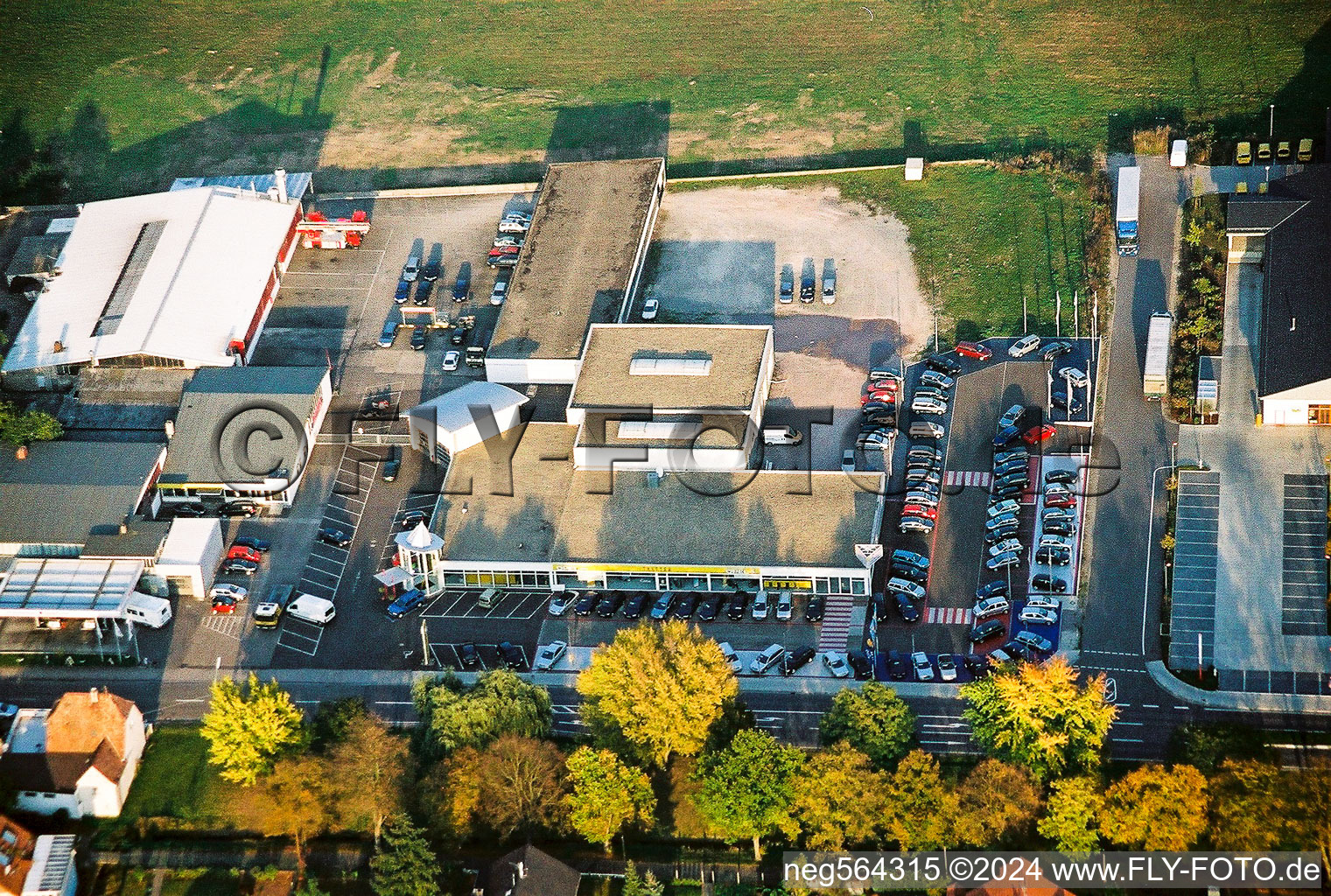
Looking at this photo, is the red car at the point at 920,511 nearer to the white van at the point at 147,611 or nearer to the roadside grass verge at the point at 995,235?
the roadside grass verge at the point at 995,235

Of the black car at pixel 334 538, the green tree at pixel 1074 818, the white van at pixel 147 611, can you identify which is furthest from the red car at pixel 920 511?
the white van at pixel 147 611

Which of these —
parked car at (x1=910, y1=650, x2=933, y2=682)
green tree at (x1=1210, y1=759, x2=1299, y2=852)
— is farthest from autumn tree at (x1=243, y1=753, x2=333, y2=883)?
green tree at (x1=1210, y1=759, x2=1299, y2=852)

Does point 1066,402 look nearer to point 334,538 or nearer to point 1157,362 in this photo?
point 1157,362

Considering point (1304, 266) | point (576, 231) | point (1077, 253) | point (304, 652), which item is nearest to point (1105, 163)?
point (1077, 253)

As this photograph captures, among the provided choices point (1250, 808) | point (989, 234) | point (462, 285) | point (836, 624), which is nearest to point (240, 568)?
point (462, 285)

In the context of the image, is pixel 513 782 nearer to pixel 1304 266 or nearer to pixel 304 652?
pixel 304 652
